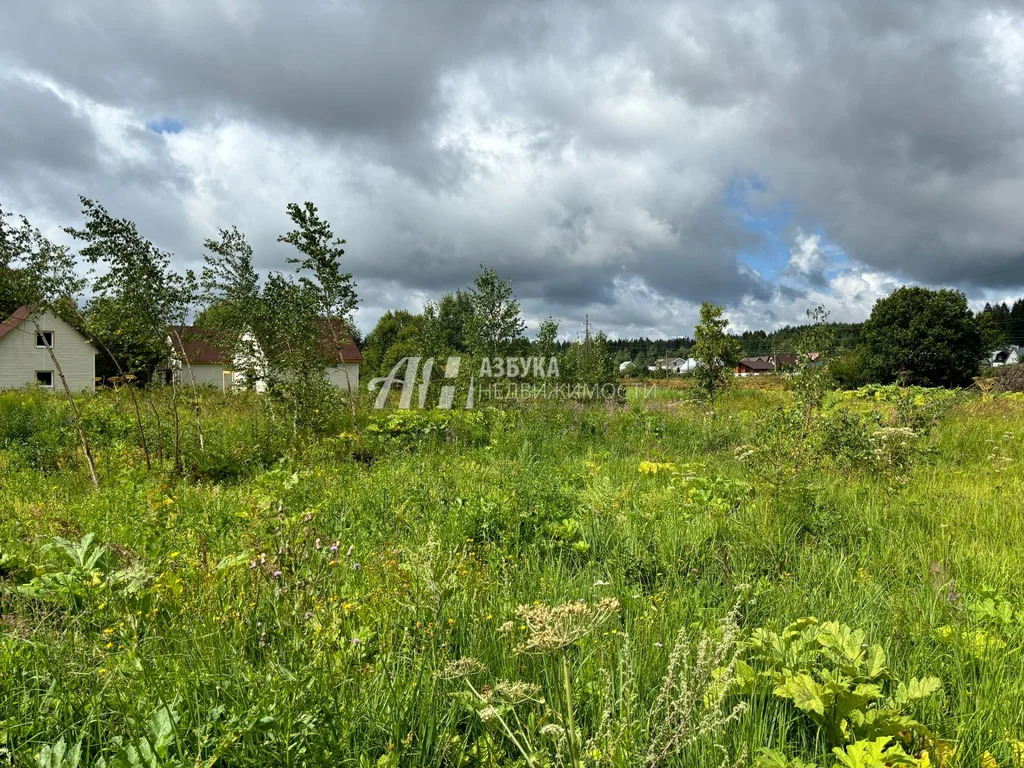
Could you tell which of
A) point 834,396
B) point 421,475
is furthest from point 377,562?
point 834,396

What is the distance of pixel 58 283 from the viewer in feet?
22.5

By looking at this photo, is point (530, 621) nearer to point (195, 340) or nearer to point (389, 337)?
point (195, 340)

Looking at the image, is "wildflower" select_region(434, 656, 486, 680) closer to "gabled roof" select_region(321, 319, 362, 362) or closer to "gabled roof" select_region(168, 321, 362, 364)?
"gabled roof" select_region(168, 321, 362, 364)

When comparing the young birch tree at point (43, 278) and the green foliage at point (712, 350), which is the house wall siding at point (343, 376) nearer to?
the young birch tree at point (43, 278)

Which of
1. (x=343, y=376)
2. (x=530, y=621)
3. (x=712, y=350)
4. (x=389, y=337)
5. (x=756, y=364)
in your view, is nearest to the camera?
(x=530, y=621)

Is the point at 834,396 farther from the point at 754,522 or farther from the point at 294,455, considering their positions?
the point at 294,455

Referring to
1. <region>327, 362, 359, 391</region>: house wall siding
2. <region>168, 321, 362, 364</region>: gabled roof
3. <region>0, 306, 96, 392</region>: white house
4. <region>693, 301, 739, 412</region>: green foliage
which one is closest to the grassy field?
<region>168, 321, 362, 364</region>: gabled roof

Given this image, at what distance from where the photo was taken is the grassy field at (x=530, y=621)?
4.78 feet

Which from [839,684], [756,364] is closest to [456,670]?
[839,684]

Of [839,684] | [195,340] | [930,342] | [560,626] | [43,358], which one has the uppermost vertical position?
[930,342]

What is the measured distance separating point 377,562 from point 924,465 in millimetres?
7033

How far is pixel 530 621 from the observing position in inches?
61.9

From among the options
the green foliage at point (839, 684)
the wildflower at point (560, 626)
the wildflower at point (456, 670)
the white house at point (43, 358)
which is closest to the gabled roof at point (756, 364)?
the white house at point (43, 358)

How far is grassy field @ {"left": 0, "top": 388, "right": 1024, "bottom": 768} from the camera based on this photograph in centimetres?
146
